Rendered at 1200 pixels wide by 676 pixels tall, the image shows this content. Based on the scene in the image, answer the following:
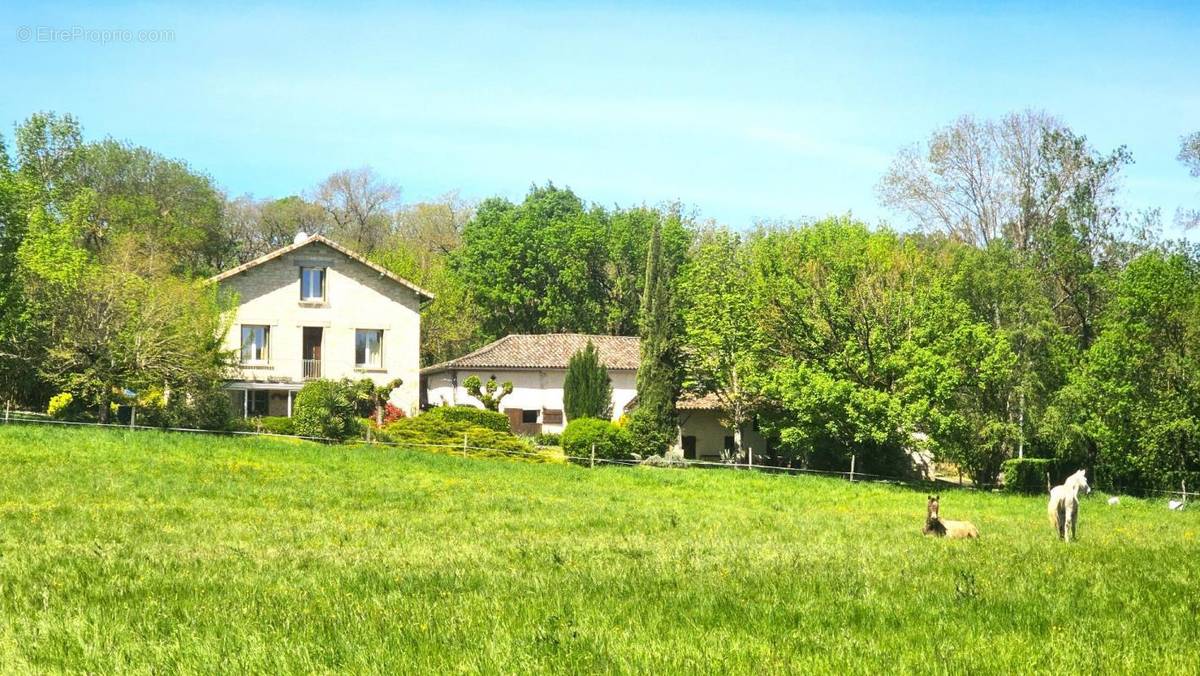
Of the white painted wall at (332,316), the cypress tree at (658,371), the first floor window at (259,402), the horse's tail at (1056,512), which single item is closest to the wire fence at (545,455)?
the cypress tree at (658,371)

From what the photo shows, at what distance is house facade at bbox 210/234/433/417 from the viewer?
5769 cm

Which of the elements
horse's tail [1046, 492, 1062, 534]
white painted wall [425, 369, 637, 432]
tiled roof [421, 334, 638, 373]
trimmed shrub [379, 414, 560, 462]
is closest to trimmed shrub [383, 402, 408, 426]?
trimmed shrub [379, 414, 560, 462]

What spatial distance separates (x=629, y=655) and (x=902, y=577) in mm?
6056

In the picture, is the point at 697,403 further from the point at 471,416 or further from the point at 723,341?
the point at 471,416

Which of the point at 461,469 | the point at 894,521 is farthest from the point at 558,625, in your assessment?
the point at 461,469

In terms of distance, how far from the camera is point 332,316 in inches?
2301

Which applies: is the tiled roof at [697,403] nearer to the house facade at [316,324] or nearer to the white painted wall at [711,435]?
the white painted wall at [711,435]

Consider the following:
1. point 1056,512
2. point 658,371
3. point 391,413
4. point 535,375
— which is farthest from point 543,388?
point 1056,512

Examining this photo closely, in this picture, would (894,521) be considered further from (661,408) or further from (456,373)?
(456,373)

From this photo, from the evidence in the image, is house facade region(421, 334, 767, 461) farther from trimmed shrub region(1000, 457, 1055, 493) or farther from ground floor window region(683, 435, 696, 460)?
trimmed shrub region(1000, 457, 1055, 493)

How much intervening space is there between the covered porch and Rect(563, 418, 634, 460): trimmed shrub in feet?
55.3

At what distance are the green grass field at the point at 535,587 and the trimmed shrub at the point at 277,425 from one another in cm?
1946

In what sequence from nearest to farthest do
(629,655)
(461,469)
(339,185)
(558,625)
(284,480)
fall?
(629,655) → (558,625) → (284,480) → (461,469) → (339,185)

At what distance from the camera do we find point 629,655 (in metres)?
8.85
